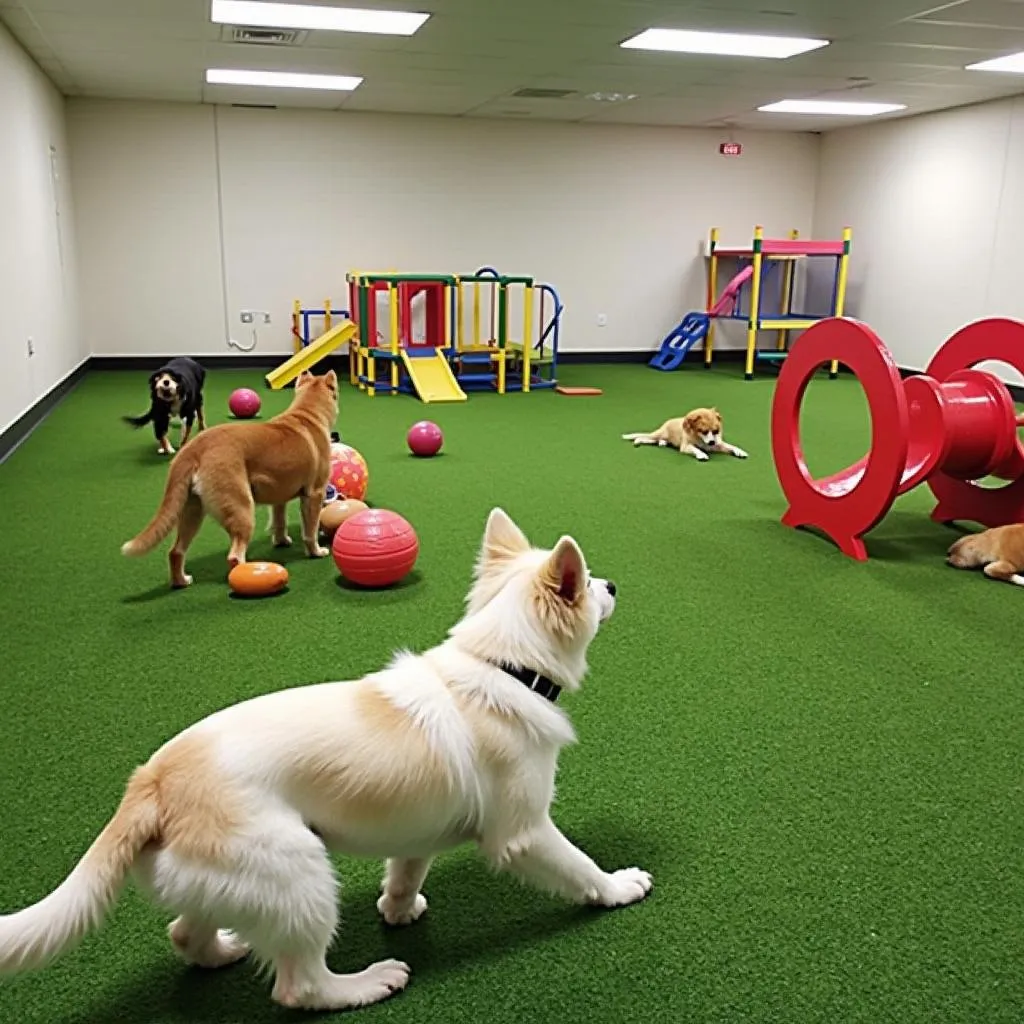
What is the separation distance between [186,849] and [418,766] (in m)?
0.39

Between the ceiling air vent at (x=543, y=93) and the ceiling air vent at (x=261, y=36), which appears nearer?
the ceiling air vent at (x=261, y=36)

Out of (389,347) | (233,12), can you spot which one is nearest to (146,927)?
(233,12)

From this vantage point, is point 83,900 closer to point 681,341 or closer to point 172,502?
point 172,502

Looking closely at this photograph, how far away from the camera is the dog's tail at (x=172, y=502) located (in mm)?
3658

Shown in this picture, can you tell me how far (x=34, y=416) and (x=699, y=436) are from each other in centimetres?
506

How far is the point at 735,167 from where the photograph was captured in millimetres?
11898

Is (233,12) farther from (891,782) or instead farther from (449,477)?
(891,782)

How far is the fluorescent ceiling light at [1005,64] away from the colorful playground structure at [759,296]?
2.92 meters

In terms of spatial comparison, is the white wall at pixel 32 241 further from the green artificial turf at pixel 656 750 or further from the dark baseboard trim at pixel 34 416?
the green artificial turf at pixel 656 750

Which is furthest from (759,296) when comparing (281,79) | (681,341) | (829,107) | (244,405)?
(244,405)

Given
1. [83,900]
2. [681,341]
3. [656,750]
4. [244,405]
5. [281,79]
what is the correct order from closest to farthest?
[83,900]
[656,750]
[244,405]
[281,79]
[681,341]

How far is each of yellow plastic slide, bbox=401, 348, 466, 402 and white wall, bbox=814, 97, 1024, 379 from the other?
5.29m

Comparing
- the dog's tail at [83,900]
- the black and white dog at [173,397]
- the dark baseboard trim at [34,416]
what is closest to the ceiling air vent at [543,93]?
the black and white dog at [173,397]

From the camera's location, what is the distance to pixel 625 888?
78.5 inches
